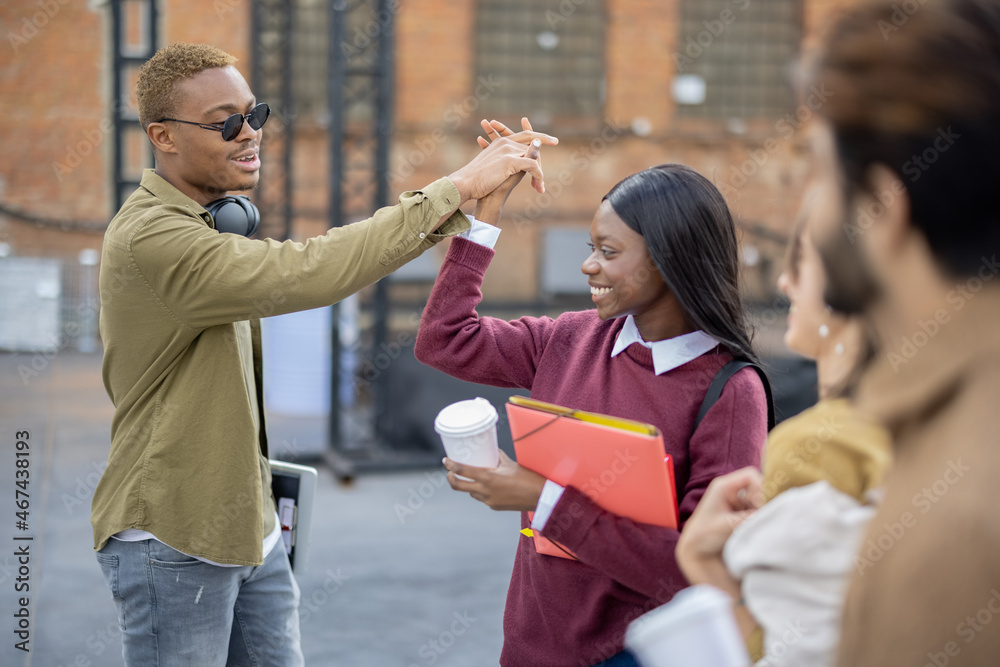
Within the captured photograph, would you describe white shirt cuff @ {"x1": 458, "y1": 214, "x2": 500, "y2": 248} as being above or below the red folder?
above

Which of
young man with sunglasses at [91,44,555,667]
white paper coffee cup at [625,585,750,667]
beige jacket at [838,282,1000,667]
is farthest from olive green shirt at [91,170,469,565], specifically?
beige jacket at [838,282,1000,667]

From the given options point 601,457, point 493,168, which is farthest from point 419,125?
point 601,457

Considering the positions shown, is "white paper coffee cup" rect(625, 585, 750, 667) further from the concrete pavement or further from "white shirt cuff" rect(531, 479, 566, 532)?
the concrete pavement

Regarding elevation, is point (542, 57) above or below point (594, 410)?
above

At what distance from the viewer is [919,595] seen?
0.67 meters

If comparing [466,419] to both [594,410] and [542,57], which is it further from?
[542,57]

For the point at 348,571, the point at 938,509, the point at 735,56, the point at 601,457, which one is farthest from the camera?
the point at 735,56

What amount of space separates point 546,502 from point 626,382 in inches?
12.2

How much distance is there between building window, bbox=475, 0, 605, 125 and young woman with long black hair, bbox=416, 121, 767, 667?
34.7 ft

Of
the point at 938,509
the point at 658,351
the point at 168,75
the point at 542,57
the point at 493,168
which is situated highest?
the point at 542,57

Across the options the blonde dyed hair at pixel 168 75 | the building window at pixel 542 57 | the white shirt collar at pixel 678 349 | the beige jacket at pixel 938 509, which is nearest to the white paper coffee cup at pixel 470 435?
the white shirt collar at pixel 678 349

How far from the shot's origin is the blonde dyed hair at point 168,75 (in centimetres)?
195

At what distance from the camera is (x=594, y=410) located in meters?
1.69

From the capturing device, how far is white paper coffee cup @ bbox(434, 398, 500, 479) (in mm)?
1512
